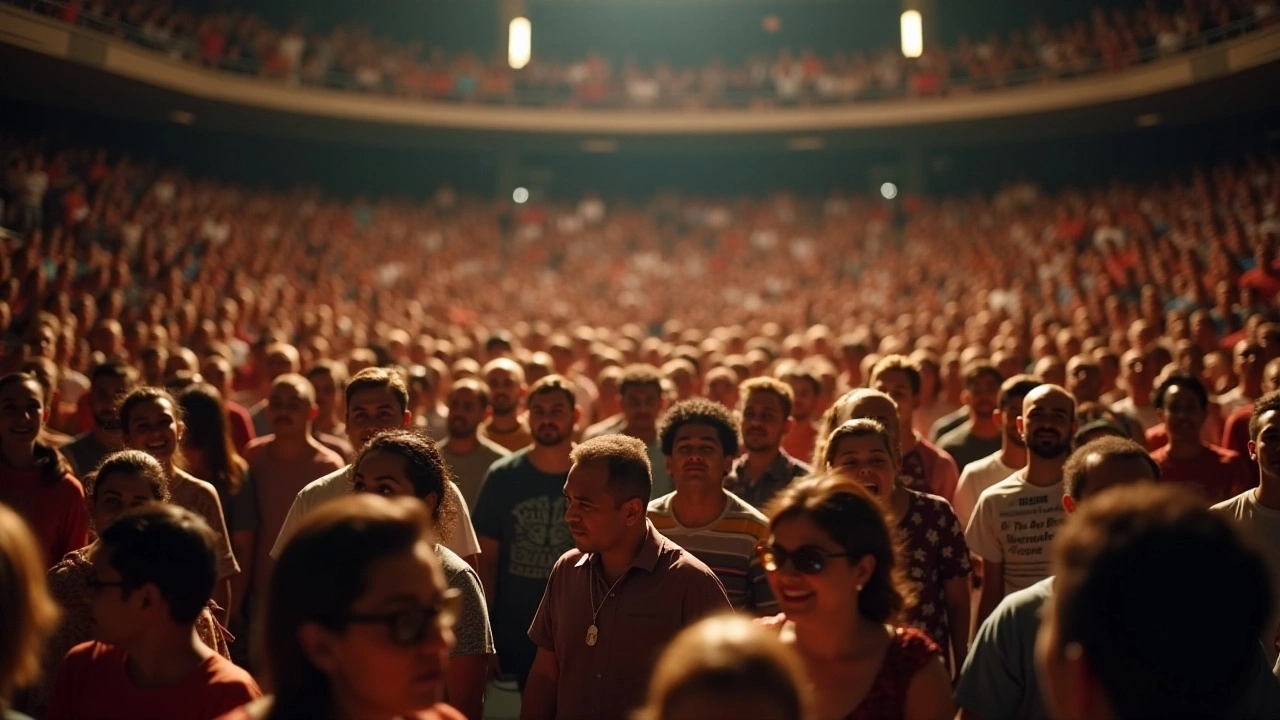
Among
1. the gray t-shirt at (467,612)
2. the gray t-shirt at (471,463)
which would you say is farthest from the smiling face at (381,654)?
the gray t-shirt at (471,463)

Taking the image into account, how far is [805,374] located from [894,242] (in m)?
17.9

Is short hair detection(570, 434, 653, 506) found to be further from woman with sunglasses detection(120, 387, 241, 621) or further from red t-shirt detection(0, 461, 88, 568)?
red t-shirt detection(0, 461, 88, 568)

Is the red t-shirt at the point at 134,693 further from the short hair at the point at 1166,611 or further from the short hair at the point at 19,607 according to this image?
the short hair at the point at 1166,611

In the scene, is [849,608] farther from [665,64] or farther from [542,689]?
[665,64]

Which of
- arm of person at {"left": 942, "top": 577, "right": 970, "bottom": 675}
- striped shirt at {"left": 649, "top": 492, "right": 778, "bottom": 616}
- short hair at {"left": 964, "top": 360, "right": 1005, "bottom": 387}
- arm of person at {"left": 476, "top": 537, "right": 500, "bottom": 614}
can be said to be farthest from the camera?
short hair at {"left": 964, "top": 360, "right": 1005, "bottom": 387}

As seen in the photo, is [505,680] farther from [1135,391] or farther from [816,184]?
[816,184]

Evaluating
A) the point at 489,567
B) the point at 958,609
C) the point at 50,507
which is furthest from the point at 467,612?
the point at 50,507

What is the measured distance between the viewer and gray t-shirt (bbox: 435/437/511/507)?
22.5 feet

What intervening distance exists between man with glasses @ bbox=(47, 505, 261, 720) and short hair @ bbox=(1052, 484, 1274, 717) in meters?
2.00

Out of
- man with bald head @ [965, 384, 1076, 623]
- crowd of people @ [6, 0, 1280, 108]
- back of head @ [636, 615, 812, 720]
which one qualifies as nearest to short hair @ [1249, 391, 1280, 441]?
man with bald head @ [965, 384, 1076, 623]

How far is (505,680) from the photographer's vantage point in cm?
557

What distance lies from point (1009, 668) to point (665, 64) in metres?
28.4

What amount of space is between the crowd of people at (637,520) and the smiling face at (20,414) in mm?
18

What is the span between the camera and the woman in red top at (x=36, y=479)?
195 inches
